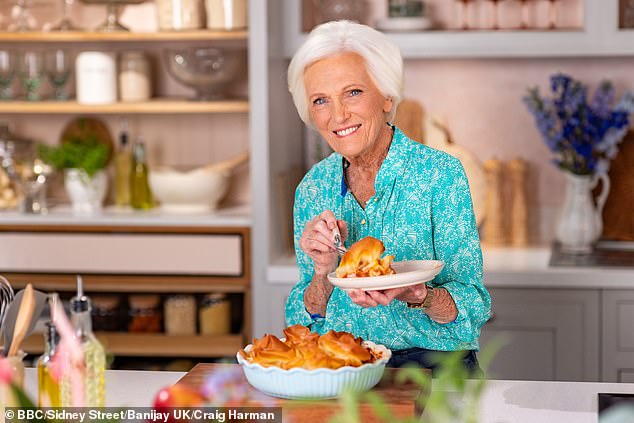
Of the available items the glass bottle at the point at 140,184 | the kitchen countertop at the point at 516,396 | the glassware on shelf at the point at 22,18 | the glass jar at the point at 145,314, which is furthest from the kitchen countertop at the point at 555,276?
the glassware on shelf at the point at 22,18

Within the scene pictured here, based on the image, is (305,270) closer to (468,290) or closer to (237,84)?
(468,290)

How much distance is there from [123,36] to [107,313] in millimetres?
924

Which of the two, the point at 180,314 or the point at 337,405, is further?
the point at 180,314

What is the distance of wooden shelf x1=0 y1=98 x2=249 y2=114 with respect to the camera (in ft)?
10.9

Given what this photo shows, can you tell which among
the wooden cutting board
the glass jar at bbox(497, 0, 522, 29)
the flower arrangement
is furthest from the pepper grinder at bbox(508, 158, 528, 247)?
the wooden cutting board

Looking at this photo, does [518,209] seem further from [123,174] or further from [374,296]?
[374,296]

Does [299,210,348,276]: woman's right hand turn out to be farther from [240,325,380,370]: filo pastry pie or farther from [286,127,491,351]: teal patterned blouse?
[240,325,380,370]: filo pastry pie

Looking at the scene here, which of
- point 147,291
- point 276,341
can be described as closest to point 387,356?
point 276,341

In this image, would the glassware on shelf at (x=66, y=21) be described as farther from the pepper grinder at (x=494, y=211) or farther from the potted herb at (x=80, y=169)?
the pepper grinder at (x=494, y=211)

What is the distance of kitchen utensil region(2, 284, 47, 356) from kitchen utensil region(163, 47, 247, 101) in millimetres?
1954

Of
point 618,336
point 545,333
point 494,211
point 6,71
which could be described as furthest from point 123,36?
point 618,336

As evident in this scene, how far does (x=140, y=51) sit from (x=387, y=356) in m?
2.36

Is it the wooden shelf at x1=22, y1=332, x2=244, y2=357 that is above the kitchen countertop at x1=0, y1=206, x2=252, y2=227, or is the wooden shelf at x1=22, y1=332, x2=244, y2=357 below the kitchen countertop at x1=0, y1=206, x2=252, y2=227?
below

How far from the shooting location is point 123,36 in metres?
3.32
